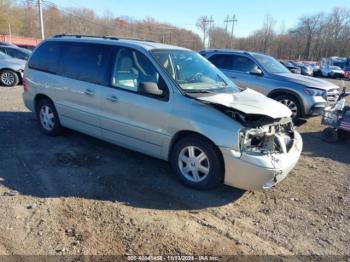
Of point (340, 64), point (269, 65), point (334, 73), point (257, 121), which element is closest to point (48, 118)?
point (257, 121)

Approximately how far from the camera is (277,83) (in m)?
8.70

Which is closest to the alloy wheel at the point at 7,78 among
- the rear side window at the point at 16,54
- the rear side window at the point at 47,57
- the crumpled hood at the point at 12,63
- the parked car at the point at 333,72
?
the crumpled hood at the point at 12,63

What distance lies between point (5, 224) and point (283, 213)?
3.11 m

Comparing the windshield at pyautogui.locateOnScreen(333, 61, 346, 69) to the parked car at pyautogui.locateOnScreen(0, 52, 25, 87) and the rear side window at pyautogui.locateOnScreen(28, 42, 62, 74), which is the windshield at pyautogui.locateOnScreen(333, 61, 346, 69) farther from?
the rear side window at pyautogui.locateOnScreen(28, 42, 62, 74)

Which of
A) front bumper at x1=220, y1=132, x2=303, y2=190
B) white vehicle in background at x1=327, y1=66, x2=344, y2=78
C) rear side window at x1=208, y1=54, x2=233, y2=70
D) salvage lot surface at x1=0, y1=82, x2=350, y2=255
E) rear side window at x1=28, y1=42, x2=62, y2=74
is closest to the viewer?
salvage lot surface at x1=0, y1=82, x2=350, y2=255

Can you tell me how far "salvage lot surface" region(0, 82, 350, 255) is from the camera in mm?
3322

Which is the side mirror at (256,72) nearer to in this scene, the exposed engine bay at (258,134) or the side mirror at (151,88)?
the exposed engine bay at (258,134)

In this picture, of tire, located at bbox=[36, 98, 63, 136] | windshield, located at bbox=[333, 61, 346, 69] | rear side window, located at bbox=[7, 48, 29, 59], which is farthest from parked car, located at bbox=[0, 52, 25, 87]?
windshield, located at bbox=[333, 61, 346, 69]

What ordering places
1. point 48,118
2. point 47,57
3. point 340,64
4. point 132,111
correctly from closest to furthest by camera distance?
point 132,111
point 47,57
point 48,118
point 340,64

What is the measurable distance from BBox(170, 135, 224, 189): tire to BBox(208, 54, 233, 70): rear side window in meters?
5.69

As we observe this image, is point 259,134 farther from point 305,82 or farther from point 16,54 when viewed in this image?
point 16,54

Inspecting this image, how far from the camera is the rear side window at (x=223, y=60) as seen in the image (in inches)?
379

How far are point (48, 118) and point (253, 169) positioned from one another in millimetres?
4149

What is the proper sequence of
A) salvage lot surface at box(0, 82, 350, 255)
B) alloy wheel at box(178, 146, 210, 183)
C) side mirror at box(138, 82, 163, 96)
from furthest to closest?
side mirror at box(138, 82, 163, 96), alloy wheel at box(178, 146, 210, 183), salvage lot surface at box(0, 82, 350, 255)
